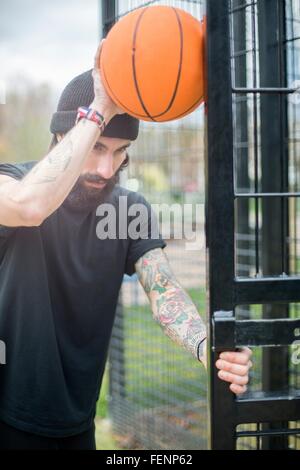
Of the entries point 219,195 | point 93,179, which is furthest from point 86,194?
point 219,195

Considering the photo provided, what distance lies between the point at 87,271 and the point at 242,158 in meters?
1.59

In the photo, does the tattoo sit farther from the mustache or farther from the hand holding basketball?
the mustache

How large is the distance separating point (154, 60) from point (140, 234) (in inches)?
33.3

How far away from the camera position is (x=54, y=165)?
171cm

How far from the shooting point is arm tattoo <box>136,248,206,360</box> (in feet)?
6.44

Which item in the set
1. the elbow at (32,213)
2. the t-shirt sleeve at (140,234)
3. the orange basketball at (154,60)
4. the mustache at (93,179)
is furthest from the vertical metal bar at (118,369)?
the orange basketball at (154,60)

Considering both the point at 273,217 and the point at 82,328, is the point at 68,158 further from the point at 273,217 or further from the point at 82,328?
the point at 273,217

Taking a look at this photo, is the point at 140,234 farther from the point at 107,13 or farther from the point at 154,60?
the point at 107,13

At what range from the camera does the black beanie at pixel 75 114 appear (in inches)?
80.4

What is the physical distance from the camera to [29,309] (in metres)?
2.09

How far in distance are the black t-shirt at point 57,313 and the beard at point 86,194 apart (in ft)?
0.15

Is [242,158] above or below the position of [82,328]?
above
